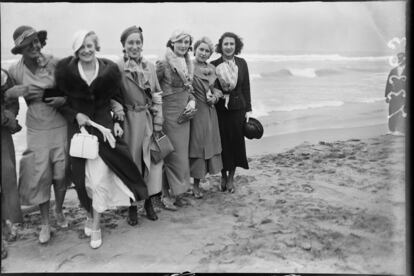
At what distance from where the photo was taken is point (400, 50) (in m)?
3.32

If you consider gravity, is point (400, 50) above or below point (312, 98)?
above

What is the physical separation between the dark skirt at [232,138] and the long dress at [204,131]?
0.05m

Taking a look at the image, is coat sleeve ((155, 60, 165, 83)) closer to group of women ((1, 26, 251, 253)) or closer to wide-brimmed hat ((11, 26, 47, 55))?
group of women ((1, 26, 251, 253))

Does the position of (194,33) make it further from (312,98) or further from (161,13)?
(312,98)

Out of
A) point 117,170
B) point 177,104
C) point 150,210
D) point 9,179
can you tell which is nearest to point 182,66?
point 177,104

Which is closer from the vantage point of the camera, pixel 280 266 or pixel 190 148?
pixel 280 266

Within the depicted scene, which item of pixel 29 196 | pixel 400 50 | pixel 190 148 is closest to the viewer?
pixel 29 196

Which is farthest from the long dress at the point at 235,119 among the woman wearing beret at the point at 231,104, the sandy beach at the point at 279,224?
the sandy beach at the point at 279,224

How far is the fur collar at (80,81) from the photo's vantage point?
2951 mm

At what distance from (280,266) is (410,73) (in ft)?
6.20

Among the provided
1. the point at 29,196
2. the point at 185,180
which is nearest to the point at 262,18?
the point at 185,180

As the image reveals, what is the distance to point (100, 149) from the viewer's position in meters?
3.07

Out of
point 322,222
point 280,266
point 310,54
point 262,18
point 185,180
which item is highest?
point 262,18

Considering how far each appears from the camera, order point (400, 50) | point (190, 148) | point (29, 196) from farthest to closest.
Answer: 1. point (190, 148)
2. point (400, 50)
3. point (29, 196)
